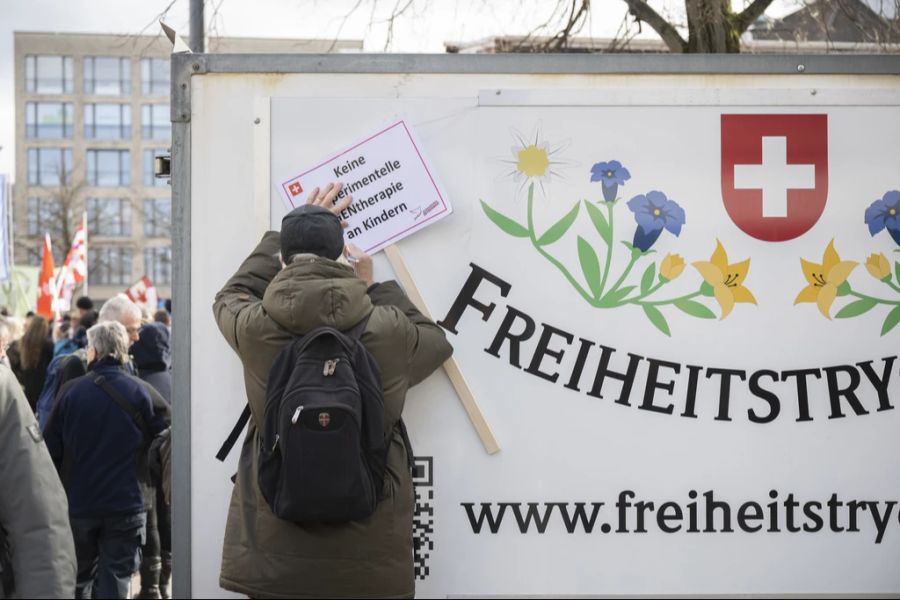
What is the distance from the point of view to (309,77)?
3.76 m

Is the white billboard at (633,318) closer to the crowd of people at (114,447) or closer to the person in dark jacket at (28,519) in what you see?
the person in dark jacket at (28,519)

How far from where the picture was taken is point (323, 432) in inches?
129

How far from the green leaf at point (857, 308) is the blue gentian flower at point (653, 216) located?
60 centimetres

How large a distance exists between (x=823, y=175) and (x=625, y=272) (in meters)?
0.73

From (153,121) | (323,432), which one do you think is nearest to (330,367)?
(323,432)

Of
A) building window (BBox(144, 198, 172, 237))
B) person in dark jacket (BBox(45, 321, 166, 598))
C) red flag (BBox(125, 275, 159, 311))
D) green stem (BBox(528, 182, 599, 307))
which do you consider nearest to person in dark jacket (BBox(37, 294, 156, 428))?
person in dark jacket (BBox(45, 321, 166, 598))

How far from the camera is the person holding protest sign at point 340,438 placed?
3.39 m

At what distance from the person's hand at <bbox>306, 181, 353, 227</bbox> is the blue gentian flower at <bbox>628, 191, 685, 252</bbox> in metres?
0.95

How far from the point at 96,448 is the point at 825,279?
4320 mm

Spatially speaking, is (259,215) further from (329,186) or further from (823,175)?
(823,175)

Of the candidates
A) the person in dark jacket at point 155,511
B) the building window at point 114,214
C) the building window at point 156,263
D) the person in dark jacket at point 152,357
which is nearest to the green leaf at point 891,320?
the person in dark jacket at point 155,511

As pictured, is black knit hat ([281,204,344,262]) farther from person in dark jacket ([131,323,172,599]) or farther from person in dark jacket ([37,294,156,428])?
person in dark jacket ([37,294,156,428])

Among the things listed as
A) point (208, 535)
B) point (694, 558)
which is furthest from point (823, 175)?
point (208, 535)

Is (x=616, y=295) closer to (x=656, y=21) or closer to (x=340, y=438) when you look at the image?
(x=340, y=438)
